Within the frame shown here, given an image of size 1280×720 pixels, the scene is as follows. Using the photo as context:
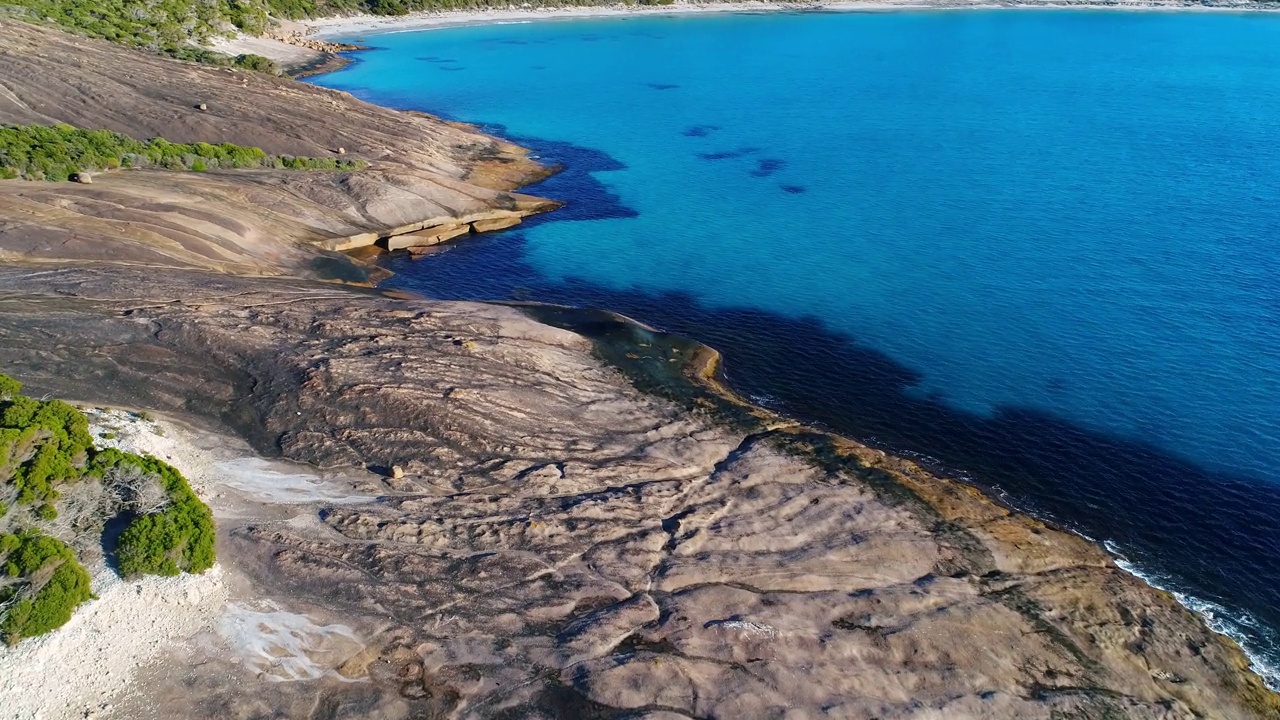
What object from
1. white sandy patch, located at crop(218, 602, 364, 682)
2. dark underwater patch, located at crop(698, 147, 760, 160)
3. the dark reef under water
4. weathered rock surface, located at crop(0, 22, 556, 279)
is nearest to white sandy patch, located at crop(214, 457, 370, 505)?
white sandy patch, located at crop(218, 602, 364, 682)

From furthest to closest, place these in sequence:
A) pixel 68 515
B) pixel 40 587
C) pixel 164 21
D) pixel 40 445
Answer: pixel 164 21, pixel 40 445, pixel 68 515, pixel 40 587

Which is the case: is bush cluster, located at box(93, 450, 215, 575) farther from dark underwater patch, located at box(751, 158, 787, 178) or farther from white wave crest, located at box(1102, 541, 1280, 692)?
dark underwater patch, located at box(751, 158, 787, 178)

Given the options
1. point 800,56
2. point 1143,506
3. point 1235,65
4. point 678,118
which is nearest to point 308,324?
point 1143,506

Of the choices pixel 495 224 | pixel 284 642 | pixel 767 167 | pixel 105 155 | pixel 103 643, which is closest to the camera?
pixel 103 643

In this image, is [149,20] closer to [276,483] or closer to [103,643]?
[276,483]

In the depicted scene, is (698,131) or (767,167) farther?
(698,131)

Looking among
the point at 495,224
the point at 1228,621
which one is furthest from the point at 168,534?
the point at 495,224
